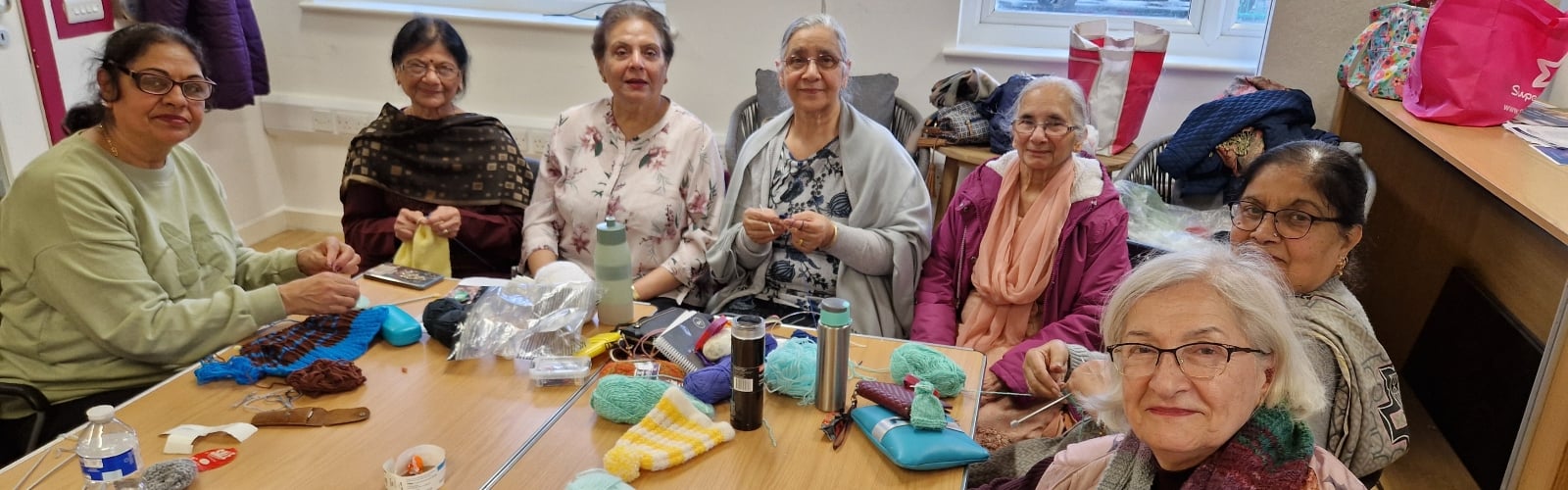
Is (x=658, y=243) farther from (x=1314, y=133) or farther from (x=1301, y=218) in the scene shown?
(x=1314, y=133)

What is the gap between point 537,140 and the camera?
403 cm

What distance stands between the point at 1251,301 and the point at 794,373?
0.71m

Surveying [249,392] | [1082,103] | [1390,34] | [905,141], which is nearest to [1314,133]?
[1390,34]

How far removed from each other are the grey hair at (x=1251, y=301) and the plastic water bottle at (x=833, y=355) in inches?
16.3

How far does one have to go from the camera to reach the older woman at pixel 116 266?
1734 millimetres

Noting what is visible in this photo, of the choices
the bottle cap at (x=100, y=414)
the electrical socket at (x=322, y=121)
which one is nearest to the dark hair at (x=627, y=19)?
the bottle cap at (x=100, y=414)

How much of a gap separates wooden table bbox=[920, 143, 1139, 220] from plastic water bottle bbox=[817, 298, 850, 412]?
1.54 metres

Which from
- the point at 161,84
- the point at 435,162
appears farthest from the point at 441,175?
the point at 161,84

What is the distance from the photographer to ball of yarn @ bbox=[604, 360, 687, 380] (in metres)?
1.71

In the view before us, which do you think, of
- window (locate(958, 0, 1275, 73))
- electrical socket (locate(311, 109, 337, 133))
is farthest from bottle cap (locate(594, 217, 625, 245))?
electrical socket (locate(311, 109, 337, 133))

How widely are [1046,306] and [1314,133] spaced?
3.90 ft

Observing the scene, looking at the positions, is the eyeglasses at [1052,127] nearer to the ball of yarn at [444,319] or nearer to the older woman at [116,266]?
the ball of yarn at [444,319]

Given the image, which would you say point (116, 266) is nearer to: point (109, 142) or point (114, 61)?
point (109, 142)

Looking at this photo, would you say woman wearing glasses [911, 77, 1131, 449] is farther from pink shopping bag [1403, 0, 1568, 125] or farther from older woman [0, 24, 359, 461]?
older woman [0, 24, 359, 461]
